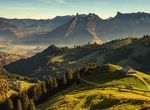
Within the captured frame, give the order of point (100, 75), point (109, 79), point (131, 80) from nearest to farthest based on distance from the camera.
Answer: point (131, 80) → point (109, 79) → point (100, 75)

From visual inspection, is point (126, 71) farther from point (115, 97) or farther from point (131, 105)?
point (131, 105)

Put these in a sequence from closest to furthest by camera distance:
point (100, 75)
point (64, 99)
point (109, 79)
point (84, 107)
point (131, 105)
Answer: point (131, 105)
point (84, 107)
point (64, 99)
point (109, 79)
point (100, 75)

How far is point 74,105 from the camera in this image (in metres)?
134

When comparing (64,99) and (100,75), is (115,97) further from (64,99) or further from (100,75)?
(100,75)

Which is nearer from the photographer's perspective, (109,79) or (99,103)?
(99,103)

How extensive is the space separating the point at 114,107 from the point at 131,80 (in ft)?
185

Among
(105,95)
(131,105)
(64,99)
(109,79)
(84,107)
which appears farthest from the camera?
(109,79)

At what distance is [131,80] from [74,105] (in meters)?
47.4

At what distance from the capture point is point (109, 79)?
184750 mm

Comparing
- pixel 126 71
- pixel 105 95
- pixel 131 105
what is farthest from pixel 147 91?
pixel 126 71

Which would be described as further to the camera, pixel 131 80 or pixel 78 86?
pixel 78 86

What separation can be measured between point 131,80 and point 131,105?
5594cm

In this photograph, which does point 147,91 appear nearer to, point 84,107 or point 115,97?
point 115,97

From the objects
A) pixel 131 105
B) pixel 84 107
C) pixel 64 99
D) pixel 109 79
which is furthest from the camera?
pixel 109 79
